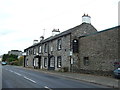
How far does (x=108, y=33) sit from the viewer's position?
71.1 feet

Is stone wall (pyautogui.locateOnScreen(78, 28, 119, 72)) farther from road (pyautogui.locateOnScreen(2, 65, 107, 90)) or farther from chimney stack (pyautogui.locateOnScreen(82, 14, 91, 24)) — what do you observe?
road (pyautogui.locateOnScreen(2, 65, 107, 90))

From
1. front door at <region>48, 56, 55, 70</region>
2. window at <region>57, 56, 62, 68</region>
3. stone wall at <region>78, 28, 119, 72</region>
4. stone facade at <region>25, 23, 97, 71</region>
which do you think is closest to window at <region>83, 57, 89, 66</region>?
stone wall at <region>78, 28, 119, 72</region>

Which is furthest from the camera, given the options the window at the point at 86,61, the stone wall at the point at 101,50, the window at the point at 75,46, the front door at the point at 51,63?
the front door at the point at 51,63

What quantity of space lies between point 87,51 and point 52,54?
10.3 m

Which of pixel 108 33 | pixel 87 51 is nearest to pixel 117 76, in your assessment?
pixel 108 33

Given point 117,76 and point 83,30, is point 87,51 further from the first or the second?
point 117,76

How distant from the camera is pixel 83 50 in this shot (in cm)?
2683

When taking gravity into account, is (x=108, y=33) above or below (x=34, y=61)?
above

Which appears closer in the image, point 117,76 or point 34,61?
point 117,76

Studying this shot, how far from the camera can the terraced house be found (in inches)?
838

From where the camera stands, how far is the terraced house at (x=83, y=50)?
21.3 metres

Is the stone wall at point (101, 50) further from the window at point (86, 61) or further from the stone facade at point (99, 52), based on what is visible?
the window at point (86, 61)

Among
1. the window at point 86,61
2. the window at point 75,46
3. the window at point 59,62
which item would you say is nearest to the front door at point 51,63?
the window at point 59,62

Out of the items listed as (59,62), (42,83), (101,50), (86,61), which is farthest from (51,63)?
(42,83)
